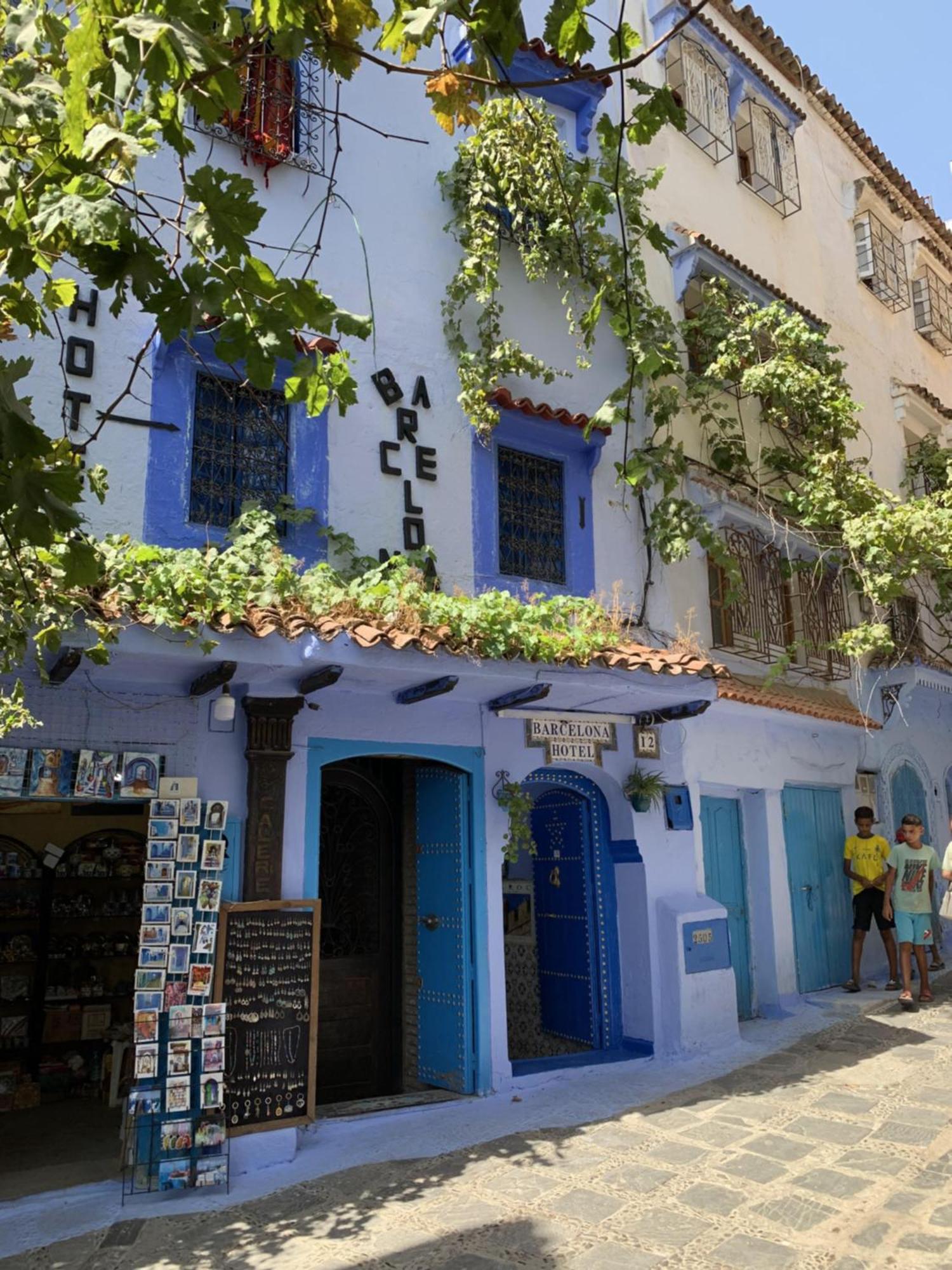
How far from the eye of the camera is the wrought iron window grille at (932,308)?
1669 cm

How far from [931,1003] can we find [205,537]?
831 centimetres

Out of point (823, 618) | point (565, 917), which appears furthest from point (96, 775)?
point (823, 618)

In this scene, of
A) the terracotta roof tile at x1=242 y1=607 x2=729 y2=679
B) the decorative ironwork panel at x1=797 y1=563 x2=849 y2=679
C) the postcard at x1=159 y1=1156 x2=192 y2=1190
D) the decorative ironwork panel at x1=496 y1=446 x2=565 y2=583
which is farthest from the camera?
the decorative ironwork panel at x1=797 y1=563 x2=849 y2=679

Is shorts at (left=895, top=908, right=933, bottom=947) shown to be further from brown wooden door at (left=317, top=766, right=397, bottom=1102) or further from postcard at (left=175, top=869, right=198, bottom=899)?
postcard at (left=175, top=869, right=198, bottom=899)

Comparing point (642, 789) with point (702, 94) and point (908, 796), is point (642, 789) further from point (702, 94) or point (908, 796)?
point (702, 94)

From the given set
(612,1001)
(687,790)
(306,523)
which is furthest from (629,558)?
(612,1001)

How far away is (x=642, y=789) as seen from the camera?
851 cm

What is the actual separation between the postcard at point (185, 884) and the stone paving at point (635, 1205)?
1717 mm

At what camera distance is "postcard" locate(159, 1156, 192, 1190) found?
5.43 m

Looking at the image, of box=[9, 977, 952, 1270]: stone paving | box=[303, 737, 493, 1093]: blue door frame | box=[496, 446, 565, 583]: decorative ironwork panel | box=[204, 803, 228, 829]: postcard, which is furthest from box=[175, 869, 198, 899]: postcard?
box=[496, 446, 565, 583]: decorative ironwork panel

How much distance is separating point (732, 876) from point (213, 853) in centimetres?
606

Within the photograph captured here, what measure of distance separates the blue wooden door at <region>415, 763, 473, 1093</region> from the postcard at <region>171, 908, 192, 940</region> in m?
2.35

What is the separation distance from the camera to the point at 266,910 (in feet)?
20.8

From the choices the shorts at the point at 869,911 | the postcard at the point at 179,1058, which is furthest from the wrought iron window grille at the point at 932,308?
the postcard at the point at 179,1058
